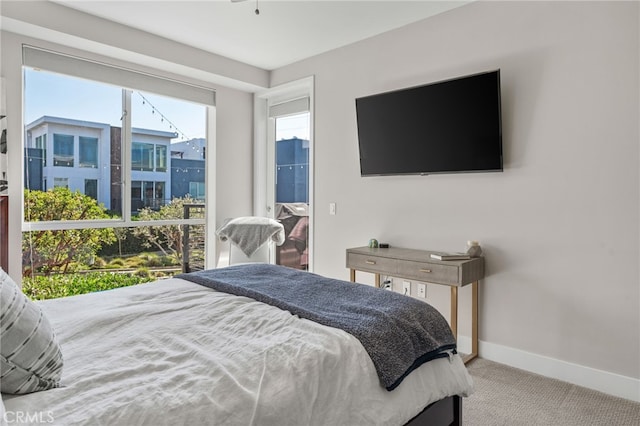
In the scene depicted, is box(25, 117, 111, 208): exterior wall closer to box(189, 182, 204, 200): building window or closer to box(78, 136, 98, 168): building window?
box(78, 136, 98, 168): building window

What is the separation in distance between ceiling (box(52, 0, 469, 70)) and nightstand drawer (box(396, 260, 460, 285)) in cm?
195

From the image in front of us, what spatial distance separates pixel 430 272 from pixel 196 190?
280 centimetres

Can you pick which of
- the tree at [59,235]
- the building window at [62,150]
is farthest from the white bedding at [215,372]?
the building window at [62,150]

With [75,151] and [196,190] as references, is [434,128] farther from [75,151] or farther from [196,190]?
[75,151]

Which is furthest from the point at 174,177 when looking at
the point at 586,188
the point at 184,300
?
the point at 586,188

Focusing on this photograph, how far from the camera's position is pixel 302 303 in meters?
1.78

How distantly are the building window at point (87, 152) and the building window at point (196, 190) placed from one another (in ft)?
3.26

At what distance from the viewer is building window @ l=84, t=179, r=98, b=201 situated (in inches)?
140

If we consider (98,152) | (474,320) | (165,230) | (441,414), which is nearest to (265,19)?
(98,152)

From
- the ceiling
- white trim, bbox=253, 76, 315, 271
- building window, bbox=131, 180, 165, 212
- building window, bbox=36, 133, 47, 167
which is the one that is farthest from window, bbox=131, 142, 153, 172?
white trim, bbox=253, 76, 315, 271

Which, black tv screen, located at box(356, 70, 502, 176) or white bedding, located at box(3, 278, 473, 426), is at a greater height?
black tv screen, located at box(356, 70, 502, 176)

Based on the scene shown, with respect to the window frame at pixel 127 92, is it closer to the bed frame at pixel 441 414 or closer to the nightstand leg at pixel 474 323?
the nightstand leg at pixel 474 323
